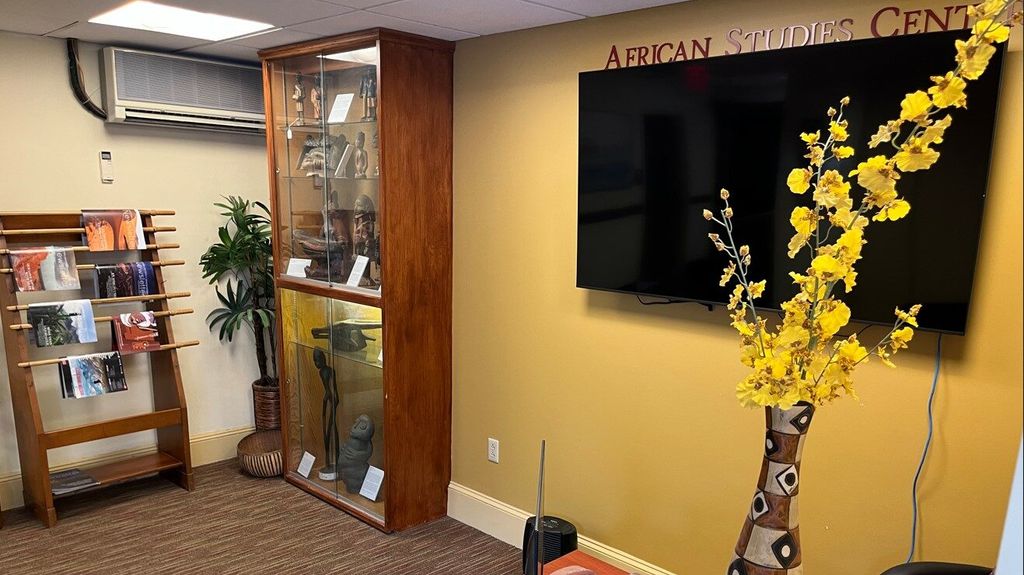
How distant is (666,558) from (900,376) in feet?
3.76

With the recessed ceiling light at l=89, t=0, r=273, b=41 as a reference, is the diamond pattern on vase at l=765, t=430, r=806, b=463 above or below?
below

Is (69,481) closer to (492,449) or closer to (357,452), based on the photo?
(357,452)

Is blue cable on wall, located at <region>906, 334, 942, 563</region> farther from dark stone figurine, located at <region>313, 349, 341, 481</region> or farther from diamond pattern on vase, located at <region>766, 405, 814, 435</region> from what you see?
dark stone figurine, located at <region>313, 349, 341, 481</region>

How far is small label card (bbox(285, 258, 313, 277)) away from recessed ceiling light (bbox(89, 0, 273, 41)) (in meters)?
1.11

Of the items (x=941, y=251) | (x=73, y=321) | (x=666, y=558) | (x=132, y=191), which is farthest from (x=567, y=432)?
(x=132, y=191)

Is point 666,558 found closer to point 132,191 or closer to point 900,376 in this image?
point 900,376

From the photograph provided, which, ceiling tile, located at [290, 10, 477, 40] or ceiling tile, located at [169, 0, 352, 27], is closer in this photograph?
ceiling tile, located at [169, 0, 352, 27]

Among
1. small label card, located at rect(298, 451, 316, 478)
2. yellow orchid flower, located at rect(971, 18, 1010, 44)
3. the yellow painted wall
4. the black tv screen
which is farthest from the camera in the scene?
small label card, located at rect(298, 451, 316, 478)

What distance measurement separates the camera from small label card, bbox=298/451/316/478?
388cm

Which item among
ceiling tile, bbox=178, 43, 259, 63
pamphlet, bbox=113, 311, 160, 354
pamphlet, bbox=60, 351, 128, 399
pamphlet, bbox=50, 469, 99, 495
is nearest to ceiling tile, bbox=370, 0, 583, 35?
ceiling tile, bbox=178, 43, 259, 63

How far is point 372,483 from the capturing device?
3.51 metres

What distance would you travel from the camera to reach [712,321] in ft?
8.32

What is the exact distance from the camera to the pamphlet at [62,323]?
3.35 meters

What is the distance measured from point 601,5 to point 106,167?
2657mm
